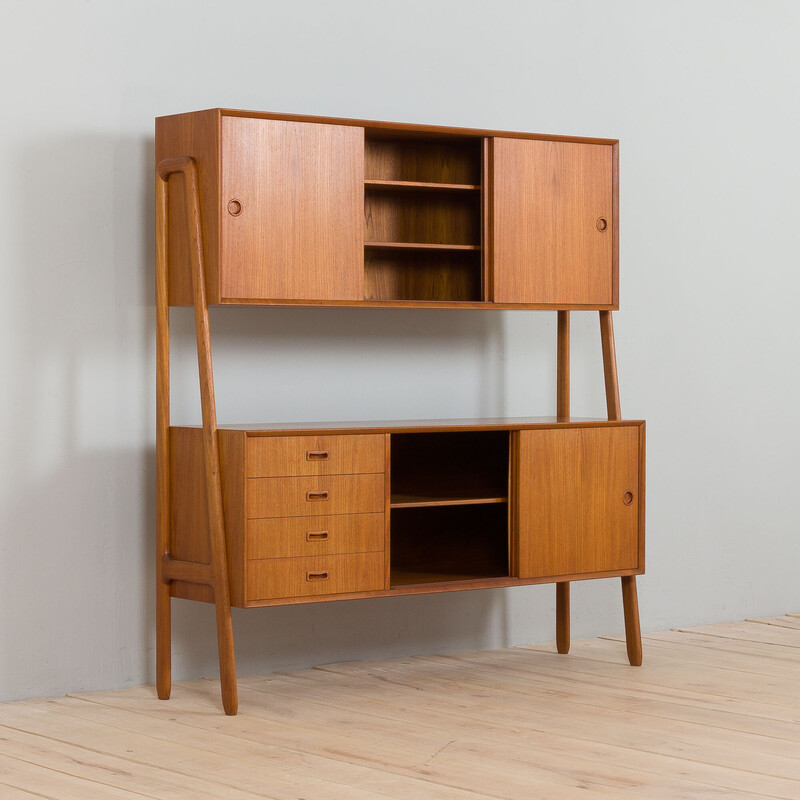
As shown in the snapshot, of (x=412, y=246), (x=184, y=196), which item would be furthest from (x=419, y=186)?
(x=184, y=196)

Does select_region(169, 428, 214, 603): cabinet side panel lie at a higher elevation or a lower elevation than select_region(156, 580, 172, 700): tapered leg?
higher

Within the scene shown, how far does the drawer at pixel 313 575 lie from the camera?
3.41 metres

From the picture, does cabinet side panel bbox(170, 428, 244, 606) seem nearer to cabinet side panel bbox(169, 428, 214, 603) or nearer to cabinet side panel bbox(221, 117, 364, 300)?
cabinet side panel bbox(169, 428, 214, 603)

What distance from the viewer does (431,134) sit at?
3811mm

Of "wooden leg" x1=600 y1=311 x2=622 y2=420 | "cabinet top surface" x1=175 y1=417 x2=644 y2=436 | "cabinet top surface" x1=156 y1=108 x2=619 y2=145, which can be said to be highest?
"cabinet top surface" x1=156 y1=108 x2=619 y2=145

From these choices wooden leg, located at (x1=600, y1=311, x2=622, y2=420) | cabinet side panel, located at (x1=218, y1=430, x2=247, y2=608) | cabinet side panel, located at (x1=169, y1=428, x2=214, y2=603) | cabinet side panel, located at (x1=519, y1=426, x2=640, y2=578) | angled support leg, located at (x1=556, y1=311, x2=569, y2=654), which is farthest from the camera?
angled support leg, located at (x1=556, y1=311, x2=569, y2=654)

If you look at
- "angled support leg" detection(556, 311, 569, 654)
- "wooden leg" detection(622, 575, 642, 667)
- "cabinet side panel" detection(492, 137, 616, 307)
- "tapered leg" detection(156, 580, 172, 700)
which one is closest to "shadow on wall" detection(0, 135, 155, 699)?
"tapered leg" detection(156, 580, 172, 700)

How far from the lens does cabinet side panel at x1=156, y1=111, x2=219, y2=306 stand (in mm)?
3430

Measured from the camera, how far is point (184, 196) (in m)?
3.53

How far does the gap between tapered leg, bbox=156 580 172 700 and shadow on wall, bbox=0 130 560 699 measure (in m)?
0.15

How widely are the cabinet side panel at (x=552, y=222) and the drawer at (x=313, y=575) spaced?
92cm

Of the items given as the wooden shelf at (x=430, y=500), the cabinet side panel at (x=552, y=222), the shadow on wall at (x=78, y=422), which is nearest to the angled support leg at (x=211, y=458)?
the shadow on wall at (x=78, y=422)

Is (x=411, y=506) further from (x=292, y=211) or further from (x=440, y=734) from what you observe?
(x=292, y=211)

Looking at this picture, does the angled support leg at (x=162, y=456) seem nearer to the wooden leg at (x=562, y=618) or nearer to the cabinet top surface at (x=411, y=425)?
the cabinet top surface at (x=411, y=425)
